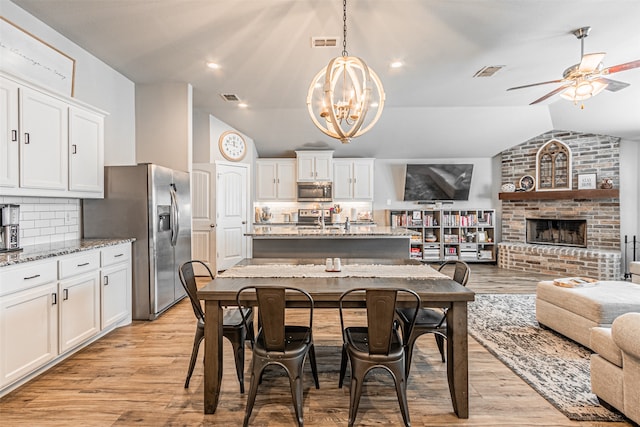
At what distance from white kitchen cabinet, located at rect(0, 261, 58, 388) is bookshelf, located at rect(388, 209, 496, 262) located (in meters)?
5.98

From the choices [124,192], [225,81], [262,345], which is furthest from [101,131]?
[262,345]

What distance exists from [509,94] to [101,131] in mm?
5585

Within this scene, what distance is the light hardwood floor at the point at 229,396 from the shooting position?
198cm

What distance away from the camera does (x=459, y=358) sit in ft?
6.59

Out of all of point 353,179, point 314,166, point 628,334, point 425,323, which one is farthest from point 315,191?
point 628,334

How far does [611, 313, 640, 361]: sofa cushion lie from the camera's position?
67.5 inches

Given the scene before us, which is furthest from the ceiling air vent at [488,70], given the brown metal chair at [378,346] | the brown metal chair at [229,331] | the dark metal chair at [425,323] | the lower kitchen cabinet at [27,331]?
the lower kitchen cabinet at [27,331]

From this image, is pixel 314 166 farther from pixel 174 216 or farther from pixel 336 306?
pixel 336 306

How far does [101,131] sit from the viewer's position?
345 centimetres

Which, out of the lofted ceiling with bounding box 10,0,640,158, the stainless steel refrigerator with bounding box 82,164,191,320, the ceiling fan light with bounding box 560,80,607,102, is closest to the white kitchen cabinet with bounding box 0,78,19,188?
the lofted ceiling with bounding box 10,0,640,158

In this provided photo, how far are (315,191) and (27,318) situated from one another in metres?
5.28

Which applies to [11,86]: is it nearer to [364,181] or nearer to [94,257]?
[94,257]

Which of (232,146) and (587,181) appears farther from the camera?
(232,146)

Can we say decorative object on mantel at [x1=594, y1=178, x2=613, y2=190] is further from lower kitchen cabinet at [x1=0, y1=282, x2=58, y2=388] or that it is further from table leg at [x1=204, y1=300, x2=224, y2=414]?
lower kitchen cabinet at [x1=0, y1=282, x2=58, y2=388]
